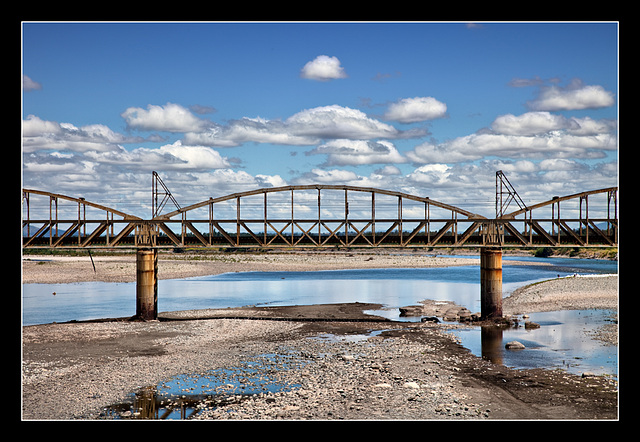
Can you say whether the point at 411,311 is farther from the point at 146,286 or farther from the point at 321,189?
the point at 146,286

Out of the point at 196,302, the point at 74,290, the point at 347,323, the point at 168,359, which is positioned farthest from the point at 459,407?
the point at 74,290

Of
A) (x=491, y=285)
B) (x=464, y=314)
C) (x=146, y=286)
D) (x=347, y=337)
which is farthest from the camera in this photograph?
(x=464, y=314)

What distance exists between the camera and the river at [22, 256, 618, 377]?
103 feet

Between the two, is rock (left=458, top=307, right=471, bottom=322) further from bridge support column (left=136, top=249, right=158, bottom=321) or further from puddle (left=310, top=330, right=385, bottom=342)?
bridge support column (left=136, top=249, right=158, bottom=321)

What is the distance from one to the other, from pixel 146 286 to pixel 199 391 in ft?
67.2

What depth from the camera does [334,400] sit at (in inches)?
899

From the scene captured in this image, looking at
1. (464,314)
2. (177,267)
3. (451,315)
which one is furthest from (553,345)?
(177,267)

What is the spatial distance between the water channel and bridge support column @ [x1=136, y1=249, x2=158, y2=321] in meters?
5.36

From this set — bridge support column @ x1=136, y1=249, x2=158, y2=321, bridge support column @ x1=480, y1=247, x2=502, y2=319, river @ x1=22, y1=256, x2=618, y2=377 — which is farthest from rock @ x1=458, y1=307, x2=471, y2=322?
bridge support column @ x1=136, y1=249, x2=158, y2=321

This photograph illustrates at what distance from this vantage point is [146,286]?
43219mm

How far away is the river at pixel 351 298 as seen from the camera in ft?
103

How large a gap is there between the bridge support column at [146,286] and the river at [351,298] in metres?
Result: 5.45

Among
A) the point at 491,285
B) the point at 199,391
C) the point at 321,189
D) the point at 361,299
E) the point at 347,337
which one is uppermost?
the point at 321,189

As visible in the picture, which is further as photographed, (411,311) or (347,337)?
(411,311)
